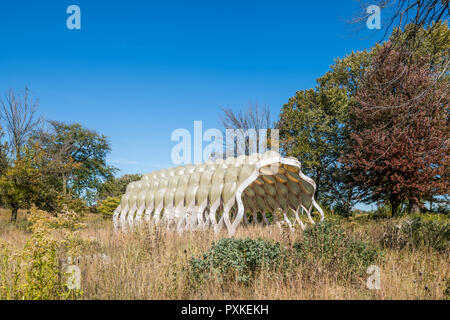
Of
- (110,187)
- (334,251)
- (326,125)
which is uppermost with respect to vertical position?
(326,125)

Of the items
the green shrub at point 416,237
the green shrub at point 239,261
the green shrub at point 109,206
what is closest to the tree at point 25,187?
the green shrub at point 109,206

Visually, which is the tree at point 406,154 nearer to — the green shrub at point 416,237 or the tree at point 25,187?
the green shrub at point 416,237

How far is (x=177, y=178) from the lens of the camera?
11.8 metres

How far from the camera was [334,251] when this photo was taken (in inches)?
201

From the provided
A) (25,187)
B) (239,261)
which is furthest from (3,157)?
(239,261)

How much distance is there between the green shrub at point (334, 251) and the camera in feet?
15.7

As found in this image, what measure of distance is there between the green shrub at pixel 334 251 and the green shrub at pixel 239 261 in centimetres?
46

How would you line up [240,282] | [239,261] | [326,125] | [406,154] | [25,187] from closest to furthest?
[240,282]
[239,261]
[25,187]
[406,154]
[326,125]

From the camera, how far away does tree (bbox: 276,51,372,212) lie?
21.2 meters

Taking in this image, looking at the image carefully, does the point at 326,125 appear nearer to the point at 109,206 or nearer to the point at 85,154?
the point at 109,206

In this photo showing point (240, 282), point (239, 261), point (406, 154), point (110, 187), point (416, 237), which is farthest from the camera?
point (110, 187)

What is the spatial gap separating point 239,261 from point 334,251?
1.65m

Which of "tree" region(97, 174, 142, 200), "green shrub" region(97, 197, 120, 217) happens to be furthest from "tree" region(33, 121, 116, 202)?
"green shrub" region(97, 197, 120, 217)
